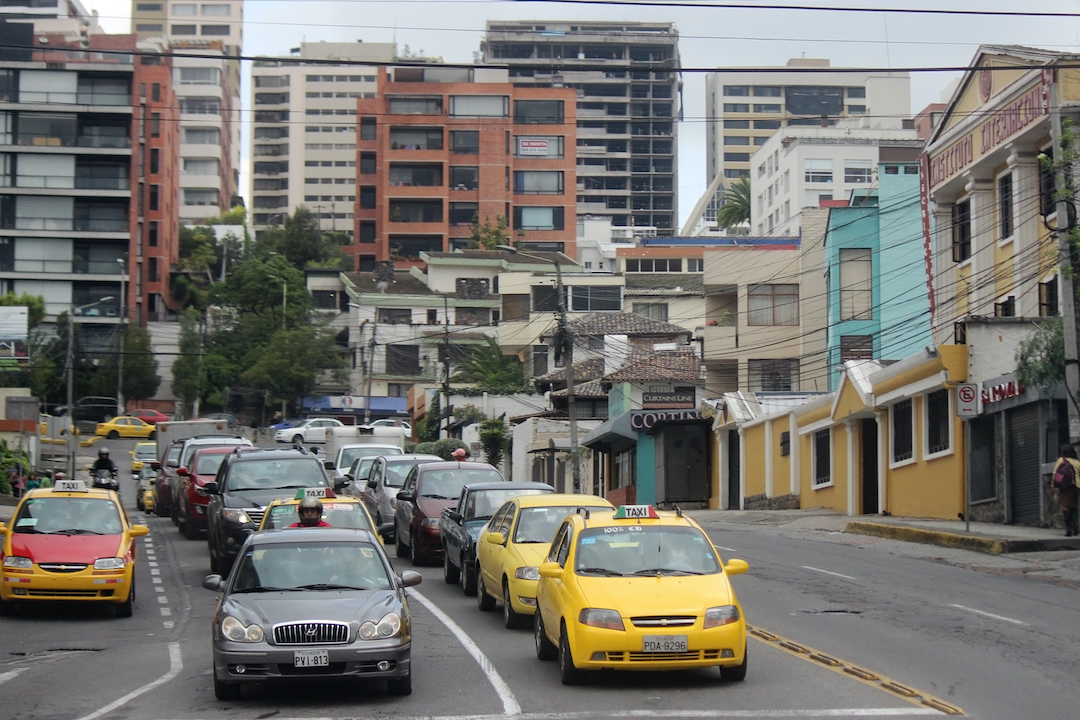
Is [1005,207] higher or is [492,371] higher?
[1005,207]

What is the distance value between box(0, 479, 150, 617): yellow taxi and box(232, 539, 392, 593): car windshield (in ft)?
20.5

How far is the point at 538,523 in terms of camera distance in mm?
16172

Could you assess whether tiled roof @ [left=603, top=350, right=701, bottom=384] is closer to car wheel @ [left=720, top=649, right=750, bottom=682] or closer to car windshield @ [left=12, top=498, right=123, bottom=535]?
car windshield @ [left=12, top=498, right=123, bottom=535]

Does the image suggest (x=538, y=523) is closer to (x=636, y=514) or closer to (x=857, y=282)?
(x=636, y=514)

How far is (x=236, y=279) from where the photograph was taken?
3565 inches

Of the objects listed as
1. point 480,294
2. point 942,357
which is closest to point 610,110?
point 480,294

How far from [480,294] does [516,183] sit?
17868mm

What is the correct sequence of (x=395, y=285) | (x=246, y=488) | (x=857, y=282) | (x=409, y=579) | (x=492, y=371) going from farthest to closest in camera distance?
(x=395, y=285) < (x=492, y=371) < (x=857, y=282) < (x=246, y=488) < (x=409, y=579)

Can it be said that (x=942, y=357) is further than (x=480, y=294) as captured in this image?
No

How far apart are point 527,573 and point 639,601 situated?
3.88 metres

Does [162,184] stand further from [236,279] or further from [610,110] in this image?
[610,110]

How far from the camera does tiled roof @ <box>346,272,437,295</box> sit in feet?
293

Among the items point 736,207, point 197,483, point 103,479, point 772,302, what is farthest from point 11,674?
point 736,207

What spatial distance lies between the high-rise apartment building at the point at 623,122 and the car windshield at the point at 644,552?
13771 centimetres
